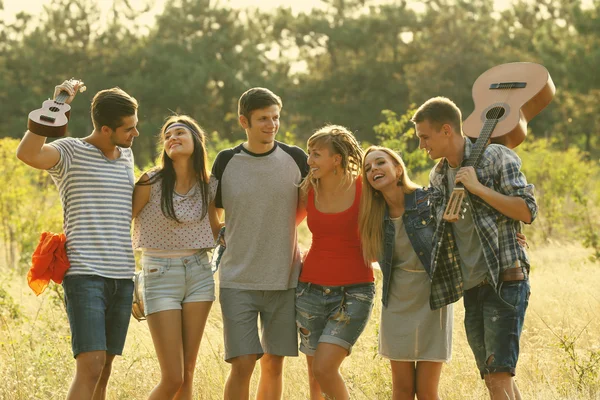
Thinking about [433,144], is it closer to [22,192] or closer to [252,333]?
[252,333]

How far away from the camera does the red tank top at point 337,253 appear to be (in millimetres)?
4988

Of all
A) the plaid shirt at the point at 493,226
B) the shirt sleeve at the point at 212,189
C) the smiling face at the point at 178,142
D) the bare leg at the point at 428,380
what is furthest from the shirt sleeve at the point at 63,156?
the bare leg at the point at 428,380

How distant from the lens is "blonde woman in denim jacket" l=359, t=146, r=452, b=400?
15.7 feet

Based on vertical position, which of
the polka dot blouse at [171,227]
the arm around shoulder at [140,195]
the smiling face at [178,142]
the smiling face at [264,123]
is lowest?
the polka dot blouse at [171,227]

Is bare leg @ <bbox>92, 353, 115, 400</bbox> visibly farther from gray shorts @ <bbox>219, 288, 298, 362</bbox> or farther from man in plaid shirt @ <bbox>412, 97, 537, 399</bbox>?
man in plaid shirt @ <bbox>412, 97, 537, 399</bbox>

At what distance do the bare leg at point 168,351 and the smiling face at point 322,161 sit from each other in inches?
46.0

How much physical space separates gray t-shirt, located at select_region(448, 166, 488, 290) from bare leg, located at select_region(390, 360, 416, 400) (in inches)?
24.5

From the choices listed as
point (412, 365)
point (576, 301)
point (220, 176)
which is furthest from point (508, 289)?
point (576, 301)

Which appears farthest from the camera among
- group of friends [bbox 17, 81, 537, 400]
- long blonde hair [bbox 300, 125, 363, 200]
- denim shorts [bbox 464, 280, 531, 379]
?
long blonde hair [bbox 300, 125, 363, 200]

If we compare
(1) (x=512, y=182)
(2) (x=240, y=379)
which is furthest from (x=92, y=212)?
(1) (x=512, y=182)

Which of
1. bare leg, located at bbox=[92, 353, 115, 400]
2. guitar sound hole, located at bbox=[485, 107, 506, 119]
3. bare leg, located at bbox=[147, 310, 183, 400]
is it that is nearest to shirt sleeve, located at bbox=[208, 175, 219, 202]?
bare leg, located at bbox=[147, 310, 183, 400]

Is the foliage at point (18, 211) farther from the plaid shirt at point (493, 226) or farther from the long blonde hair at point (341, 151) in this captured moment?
the plaid shirt at point (493, 226)

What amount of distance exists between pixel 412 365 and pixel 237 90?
95.7ft

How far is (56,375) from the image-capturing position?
628cm
